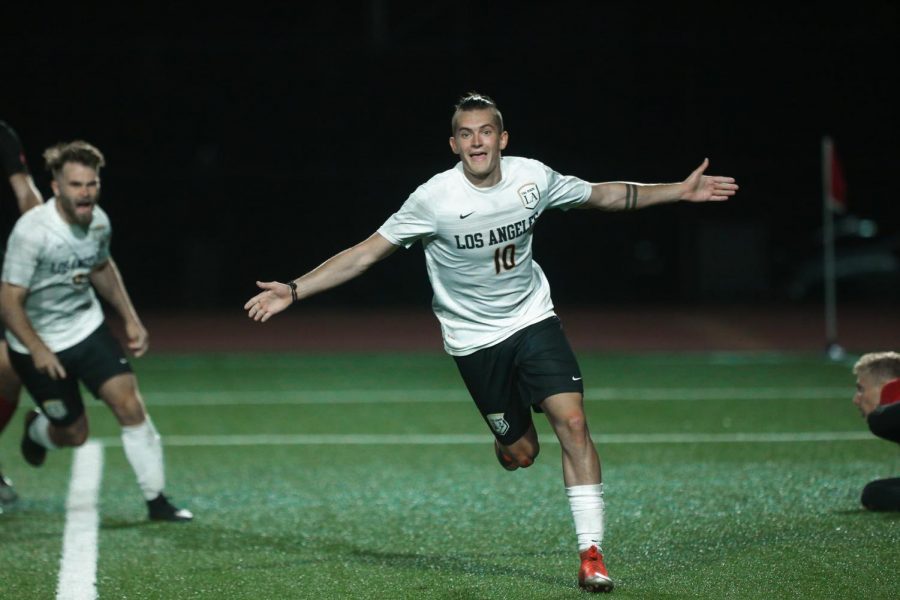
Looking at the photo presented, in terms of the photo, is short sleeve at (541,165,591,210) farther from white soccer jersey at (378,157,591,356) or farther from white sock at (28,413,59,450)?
white sock at (28,413,59,450)

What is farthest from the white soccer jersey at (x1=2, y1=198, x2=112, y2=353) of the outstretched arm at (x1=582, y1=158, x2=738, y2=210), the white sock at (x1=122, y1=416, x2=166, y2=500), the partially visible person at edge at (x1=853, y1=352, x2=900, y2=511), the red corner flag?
the red corner flag

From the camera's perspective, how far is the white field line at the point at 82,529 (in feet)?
18.0

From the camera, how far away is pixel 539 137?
2448 cm

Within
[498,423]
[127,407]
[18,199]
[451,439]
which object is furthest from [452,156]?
[498,423]

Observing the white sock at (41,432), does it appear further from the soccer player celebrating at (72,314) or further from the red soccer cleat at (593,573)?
the red soccer cleat at (593,573)

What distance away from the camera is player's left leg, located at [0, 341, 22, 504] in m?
7.25

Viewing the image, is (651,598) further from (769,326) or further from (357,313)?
(357,313)

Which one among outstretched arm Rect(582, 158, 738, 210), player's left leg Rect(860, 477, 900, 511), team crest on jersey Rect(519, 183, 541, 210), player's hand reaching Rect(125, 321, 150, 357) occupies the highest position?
team crest on jersey Rect(519, 183, 541, 210)

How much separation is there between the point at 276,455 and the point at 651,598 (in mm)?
4590

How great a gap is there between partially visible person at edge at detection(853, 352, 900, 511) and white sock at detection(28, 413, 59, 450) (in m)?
4.66

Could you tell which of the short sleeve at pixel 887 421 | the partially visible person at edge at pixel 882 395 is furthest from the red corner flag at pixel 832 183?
the short sleeve at pixel 887 421

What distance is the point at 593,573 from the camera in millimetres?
5145

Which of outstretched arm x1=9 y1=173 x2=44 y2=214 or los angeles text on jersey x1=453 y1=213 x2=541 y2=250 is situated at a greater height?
outstretched arm x1=9 y1=173 x2=44 y2=214

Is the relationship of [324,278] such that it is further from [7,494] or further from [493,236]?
[7,494]
